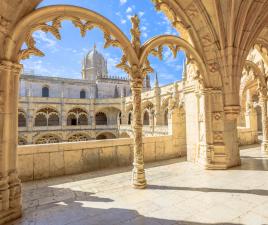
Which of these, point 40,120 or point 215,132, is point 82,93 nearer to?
point 40,120

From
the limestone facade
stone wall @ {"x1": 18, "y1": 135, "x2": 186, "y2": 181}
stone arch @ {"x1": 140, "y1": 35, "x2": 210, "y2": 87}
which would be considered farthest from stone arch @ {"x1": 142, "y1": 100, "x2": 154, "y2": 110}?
stone arch @ {"x1": 140, "y1": 35, "x2": 210, "y2": 87}

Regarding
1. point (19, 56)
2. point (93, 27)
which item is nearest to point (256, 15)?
point (93, 27)

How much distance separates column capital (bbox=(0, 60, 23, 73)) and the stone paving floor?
2.01 metres

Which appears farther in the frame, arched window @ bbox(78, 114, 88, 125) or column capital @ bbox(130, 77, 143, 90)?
arched window @ bbox(78, 114, 88, 125)

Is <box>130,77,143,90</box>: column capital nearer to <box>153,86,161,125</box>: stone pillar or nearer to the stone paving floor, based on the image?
the stone paving floor

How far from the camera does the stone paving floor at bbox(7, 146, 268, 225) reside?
236 centimetres

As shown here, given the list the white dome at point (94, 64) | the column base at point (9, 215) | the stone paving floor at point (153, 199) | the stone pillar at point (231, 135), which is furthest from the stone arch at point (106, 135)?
the column base at point (9, 215)

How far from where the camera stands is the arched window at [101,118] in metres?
35.5

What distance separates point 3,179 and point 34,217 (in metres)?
0.64

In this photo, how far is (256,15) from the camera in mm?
4637

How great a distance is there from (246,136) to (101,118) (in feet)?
95.8

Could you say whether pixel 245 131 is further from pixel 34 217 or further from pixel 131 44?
pixel 34 217

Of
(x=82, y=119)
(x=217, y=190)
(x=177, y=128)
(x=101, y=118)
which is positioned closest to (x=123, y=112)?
(x=101, y=118)

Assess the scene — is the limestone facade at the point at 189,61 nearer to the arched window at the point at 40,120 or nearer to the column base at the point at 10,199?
the column base at the point at 10,199
